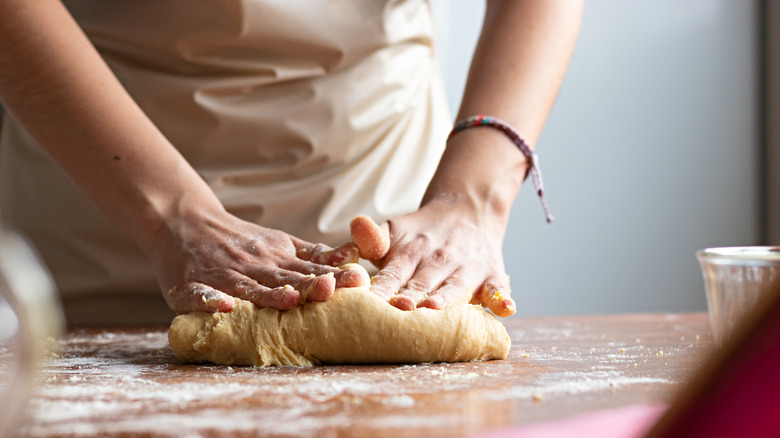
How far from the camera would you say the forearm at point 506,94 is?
3.84 ft

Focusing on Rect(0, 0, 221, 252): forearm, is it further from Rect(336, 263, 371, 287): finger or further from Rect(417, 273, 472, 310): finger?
Rect(417, 273, 472, 310): finger

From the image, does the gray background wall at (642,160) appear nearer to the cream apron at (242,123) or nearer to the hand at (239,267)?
the cream apron at (242,123)

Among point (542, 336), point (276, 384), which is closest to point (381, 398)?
point (276, 384)

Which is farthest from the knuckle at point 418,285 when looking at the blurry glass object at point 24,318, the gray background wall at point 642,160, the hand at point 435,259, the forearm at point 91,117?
the gray background wall at point 642,160

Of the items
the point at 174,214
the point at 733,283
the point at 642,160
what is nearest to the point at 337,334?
the point at 174,214

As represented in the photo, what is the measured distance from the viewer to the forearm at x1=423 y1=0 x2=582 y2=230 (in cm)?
117

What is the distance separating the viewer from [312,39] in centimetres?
133

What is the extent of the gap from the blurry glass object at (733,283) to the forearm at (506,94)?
1.36 ft

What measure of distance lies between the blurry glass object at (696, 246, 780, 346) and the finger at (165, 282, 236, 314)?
58 cm

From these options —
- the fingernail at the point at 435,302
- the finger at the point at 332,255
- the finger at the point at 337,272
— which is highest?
the finger at the point at 332,255

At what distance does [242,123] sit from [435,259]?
0.51 metres

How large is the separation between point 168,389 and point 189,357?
0.23 meters

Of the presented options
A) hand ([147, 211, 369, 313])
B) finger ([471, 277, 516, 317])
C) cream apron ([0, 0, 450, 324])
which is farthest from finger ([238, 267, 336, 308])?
cream apron ([0, 0, 450, 324])

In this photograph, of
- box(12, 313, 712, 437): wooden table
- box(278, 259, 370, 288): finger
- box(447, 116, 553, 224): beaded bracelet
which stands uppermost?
box(447, 116, 553, 224): beaded bracelet
